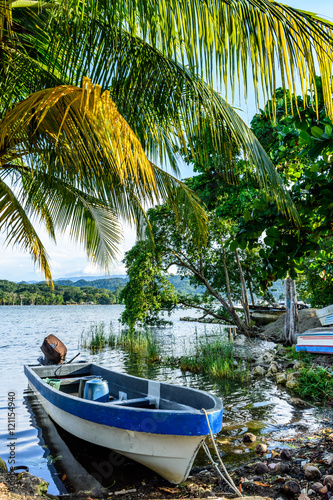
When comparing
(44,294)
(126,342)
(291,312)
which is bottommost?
(126,342)

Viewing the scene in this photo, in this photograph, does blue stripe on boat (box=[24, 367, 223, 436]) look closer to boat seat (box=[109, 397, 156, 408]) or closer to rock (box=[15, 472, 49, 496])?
boat seat (box=[109, 397, 156, 408])

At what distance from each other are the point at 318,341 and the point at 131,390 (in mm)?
5245

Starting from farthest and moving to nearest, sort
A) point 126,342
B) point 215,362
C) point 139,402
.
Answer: point 126,342, point 215,362, point 139,402

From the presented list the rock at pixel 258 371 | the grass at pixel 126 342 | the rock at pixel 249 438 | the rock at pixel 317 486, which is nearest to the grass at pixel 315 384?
the rock at pixel 258 371

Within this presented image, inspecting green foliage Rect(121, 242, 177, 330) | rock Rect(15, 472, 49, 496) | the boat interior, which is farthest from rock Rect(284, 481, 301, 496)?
green foliage Rect(121, 242, 177, 330)

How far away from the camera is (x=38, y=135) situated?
13.7 feet

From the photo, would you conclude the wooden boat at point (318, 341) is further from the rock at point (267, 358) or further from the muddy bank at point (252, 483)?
the muddy bank at point (252, 483)

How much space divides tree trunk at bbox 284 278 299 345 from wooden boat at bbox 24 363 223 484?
7951mm

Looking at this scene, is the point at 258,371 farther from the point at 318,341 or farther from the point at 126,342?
the point at 126,342

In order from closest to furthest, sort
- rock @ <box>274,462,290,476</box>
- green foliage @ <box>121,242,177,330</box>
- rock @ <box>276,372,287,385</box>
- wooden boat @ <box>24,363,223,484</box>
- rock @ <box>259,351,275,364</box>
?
wooden boat @ <box>24,363,223,484</box>, rock @ <box>274,462,290,476</box>, rock @ <box>276,372,287,385</box>, rock @ <box>259,351,275,364</box>, green foliage @ <box>121,242,177,330</box>

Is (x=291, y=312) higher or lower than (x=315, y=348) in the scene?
higher

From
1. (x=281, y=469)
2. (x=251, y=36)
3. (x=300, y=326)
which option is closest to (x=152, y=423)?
(x=281, y=469)

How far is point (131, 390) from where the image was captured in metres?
6.02

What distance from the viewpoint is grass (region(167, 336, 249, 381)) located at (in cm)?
962
